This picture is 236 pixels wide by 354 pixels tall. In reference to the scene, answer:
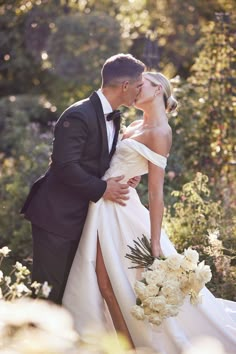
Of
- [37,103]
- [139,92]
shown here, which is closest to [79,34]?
[37,103]

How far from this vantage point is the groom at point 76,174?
3887mm

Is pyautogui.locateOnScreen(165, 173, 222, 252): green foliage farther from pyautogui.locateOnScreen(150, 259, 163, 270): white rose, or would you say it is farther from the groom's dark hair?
the groom's dark hair

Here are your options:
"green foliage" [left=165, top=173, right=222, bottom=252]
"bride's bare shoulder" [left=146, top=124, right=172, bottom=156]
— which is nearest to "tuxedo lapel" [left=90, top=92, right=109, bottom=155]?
"bride's bare shoulder" [left=146, top=124, right=172, bottom=156]

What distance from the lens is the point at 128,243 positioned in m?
4.20

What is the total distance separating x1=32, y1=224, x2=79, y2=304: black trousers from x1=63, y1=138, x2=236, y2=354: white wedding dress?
0.07 metres

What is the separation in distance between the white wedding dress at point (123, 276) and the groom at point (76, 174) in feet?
0.24

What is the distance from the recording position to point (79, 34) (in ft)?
49.2

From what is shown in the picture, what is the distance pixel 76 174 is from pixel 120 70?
58 centimetres

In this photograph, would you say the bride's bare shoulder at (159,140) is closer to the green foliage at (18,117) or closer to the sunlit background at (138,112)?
the sunlit background at (138,112)

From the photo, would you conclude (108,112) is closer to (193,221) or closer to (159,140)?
(159,140)

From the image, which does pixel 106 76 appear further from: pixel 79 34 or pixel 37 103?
pixel 79 34

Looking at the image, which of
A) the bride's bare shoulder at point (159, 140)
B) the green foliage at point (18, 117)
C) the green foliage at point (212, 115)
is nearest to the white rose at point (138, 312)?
the bride's bare shoulder at point (159, 140)

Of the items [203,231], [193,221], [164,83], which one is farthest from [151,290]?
[193,221]

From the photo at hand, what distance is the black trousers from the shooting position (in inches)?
160
